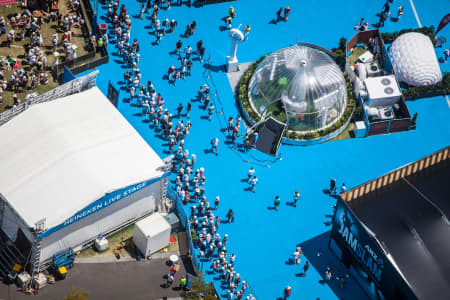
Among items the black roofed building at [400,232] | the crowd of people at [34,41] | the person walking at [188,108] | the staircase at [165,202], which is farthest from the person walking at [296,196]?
the crowd of people at [34,41]

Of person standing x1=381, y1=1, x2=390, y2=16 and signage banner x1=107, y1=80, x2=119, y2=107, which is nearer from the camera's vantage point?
signage banner x1=107, y1=80, x2=119, y2=107

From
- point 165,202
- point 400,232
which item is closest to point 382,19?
point 400,232

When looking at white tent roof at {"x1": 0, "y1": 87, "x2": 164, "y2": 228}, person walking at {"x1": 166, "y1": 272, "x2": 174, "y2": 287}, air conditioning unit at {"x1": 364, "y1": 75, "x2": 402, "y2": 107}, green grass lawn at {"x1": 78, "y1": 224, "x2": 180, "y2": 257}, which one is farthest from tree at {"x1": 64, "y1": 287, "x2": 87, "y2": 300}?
air conditioning unit at {"x1": 364, "y1": 75, "x2": 402, "y2": 107}

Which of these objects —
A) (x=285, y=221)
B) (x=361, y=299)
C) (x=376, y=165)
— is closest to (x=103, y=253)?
(x=285, y=221)

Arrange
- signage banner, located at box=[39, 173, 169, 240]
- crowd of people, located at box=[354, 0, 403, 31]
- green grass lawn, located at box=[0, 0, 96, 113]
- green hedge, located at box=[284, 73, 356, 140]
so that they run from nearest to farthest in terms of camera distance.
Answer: signage banner, located at box=[39, 173, 169, 240]
green hedge, located at box=[284, 73, 356, 140]
green grass lawn, located at box=[0, 0, 96, 113]
crowd of people, located at box=[354, 0, 403, 31]

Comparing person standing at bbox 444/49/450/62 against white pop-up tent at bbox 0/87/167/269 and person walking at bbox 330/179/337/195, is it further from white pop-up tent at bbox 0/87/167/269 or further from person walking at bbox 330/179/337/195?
white pop-up tent at bbox 0/87/167/269

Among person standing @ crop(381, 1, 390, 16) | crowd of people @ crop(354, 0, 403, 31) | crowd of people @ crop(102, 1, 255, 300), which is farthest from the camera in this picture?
person standing @ crop(381, 1, 390, 16)

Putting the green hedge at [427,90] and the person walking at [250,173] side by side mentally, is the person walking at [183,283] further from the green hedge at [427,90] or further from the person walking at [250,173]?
the green hedge at [427,90]
